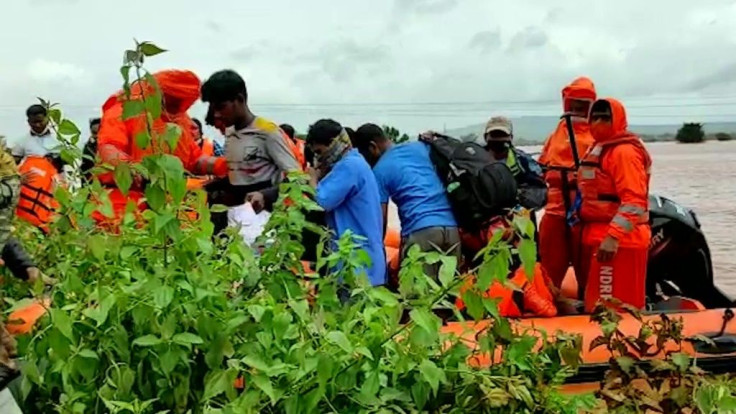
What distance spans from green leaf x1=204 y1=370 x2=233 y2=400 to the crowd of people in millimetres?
1755

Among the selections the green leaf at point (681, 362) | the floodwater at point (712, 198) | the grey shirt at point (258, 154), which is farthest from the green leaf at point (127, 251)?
the floodwater at point (712, 198)

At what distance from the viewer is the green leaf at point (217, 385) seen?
7.10 ft

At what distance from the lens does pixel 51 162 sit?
583cm

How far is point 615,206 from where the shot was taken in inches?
183

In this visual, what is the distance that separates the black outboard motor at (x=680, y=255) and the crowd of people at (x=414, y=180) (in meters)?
0.37

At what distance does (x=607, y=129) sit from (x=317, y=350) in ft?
9.19

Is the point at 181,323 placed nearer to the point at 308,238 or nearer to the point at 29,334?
the point at 29,334

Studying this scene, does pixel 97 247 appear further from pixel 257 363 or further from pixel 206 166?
pixel 206 166

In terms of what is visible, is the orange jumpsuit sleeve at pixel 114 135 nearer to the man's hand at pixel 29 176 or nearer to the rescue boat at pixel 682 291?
the man's hand at pixel 29 176

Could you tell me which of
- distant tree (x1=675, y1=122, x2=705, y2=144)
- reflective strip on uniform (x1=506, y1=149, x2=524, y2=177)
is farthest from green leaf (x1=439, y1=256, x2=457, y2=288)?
distant tree (x1=675, y1=122, x2=705, y2=144)

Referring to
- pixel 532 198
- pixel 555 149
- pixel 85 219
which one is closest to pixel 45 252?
pixel 85 219

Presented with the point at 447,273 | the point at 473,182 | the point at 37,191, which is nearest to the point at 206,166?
the point at 473,182

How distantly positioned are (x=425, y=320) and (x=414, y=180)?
2.38 metres

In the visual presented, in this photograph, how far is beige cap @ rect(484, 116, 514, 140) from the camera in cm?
532
